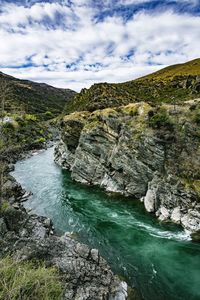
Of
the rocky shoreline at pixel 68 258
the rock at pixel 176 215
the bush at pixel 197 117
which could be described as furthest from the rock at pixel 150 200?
the rocky shoreline at pixel 68 258

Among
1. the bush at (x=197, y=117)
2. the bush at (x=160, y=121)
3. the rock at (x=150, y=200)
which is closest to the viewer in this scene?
the rock at (x=150, y=200)

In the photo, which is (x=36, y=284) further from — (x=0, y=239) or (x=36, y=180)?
(x=36, y=180)

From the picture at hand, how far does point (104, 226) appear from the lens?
33.7 m

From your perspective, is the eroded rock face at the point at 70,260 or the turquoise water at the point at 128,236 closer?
the eroded rock face at the point at 70,260

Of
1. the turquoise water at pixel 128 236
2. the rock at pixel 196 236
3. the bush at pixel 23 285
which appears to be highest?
the bush at pixel 23 285

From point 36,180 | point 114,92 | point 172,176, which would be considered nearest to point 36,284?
point 172,176

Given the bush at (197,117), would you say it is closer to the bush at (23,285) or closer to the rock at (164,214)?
the rock at (164,214)

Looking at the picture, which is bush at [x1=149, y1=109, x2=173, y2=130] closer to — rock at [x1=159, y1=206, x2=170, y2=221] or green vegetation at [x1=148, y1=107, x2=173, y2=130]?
green vegetation at [x1=148, y1=107, x2=173, y2=130]

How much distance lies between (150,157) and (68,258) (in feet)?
76.5

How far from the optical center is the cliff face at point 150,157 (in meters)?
35.0

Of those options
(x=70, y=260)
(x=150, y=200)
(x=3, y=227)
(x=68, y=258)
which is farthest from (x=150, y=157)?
(x=3, y=227)

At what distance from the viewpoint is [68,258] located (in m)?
21.4

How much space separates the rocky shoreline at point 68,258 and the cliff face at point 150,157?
14681mm

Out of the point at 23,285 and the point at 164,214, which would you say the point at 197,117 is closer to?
the point at 164,214
